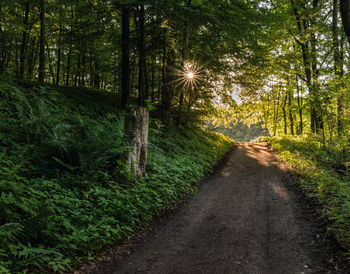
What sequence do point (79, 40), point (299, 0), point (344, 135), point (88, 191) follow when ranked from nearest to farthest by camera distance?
1. point (88, 191)
2. point (344, 135)
3. point (79, 40)
4. point (299, 0)

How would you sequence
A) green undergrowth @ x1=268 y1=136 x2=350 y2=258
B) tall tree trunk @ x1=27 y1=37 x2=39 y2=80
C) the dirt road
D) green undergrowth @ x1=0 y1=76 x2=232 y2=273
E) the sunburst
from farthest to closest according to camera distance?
tall tree trunk @ x1=27 y1=37 x2=39 y2=80 < the sunburst < green undergrowth @ x1=268 y1=136 x2=350 y2=258 < the dirt road < green undergrowth @ x1=0 y1=76 x2=232 y2=273

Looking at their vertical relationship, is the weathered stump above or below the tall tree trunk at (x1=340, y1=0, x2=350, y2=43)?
below

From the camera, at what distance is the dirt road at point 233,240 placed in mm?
3654

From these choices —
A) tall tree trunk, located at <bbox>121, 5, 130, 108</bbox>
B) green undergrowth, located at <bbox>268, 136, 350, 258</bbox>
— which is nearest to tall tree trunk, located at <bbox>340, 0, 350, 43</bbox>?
green undergrowth, located at <bbox>268, 136, 350, 258</bbox>

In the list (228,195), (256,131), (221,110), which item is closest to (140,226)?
(228,195)

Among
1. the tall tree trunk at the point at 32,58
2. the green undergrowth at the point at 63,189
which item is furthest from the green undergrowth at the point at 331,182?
the tall tree trunk at the point at 32,58

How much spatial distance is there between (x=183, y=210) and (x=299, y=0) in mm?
18993

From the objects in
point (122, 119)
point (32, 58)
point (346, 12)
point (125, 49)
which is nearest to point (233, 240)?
point (122, 119)

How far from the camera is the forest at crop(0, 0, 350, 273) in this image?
3719 mm

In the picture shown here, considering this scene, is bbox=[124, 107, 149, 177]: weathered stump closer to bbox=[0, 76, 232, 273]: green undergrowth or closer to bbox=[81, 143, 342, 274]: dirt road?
bbox=[0, 76, 232, 273]: green undergrowth

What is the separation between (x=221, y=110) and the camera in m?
16.5

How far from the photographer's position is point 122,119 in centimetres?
835

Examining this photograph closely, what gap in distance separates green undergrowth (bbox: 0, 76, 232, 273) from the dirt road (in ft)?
1.69

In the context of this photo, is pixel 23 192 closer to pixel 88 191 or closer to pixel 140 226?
pixel 88 191
